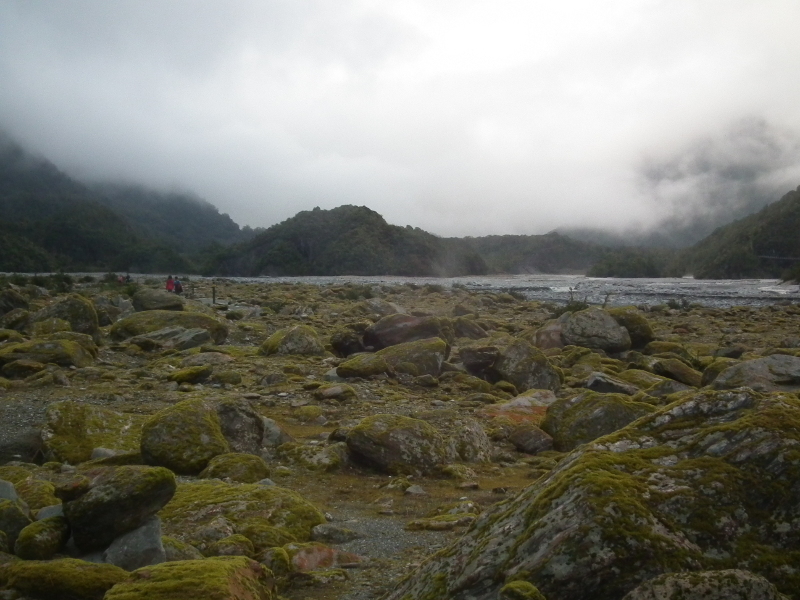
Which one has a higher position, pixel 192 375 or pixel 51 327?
pixel 51 327

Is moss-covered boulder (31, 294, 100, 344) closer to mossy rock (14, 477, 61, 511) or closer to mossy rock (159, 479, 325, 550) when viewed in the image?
mossy rock (14, 477, 61, 511)

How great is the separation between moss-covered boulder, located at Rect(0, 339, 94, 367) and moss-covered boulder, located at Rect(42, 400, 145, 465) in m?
5.51

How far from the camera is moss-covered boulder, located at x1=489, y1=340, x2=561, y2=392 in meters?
16.0

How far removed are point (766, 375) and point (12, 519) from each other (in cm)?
1176

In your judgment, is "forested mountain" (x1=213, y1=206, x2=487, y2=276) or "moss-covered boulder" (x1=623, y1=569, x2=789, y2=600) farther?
"forested mountain" (x1=213, y1=206, x2=487, y2=276)

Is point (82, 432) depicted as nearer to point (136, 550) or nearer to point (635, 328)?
point (136, 550)

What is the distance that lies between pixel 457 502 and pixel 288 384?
7594 mm

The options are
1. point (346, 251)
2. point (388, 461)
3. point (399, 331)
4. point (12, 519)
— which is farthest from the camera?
point (346, 251)

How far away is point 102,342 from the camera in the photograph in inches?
769

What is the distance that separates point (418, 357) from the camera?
16516 mm

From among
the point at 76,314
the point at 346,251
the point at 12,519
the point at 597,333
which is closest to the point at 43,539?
the point at 12,519

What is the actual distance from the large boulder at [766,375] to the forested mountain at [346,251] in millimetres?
106548

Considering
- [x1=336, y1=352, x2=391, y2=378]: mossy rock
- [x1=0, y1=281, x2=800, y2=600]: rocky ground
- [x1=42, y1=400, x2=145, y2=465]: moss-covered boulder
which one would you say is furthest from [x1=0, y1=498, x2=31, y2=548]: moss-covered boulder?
[x1=336, y1=352, x2=391, y2=378]: mossy rock

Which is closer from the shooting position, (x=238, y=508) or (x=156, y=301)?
(x=238, y=508)
